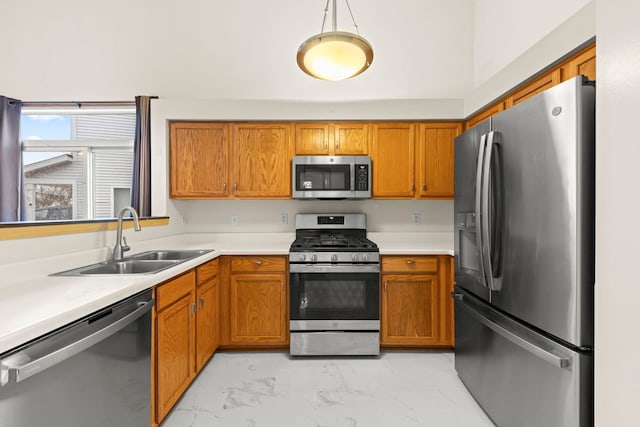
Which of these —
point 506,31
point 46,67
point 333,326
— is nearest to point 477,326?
point 333,326

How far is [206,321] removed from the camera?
238cm

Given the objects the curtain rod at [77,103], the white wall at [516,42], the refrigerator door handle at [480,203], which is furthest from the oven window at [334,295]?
the curtain rod at [77,103]

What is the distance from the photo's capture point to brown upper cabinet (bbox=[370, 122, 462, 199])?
303cm

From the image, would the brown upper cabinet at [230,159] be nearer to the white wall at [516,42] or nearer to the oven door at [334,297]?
the oven door at [334,297]

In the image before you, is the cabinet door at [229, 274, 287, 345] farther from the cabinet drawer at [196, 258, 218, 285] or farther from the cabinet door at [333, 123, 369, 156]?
the cabinet door at [333, 123, 369, 156]

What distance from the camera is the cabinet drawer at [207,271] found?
2.21 m

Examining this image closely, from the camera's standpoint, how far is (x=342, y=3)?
2.99 m

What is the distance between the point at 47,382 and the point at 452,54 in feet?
12.3

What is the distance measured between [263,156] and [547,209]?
2387mm

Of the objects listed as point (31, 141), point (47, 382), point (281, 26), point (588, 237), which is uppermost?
point (281, 26)

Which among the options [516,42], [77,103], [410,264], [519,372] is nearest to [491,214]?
[519,372]

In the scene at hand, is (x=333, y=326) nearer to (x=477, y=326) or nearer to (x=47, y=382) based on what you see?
(x=477, y=326)

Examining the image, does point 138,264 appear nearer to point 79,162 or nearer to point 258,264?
point 258,264

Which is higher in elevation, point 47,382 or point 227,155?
point 227,155
